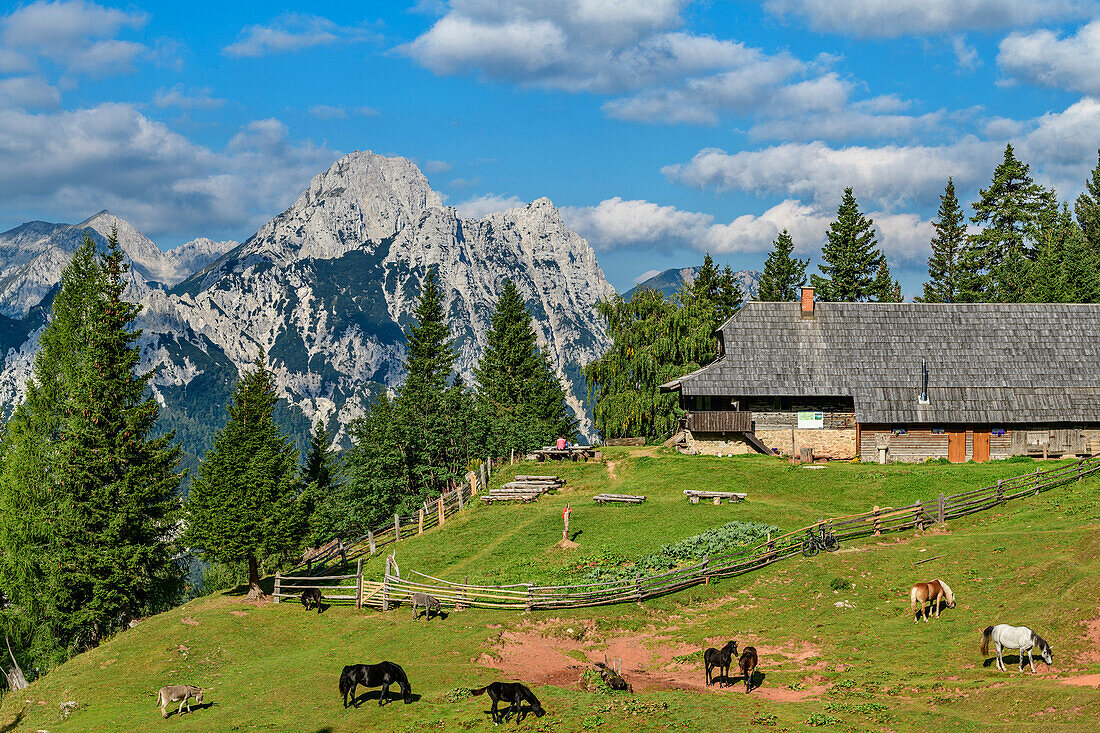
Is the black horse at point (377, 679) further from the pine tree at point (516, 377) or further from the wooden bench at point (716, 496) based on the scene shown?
the pine tree at point (516, 377)

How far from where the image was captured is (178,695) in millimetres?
23188

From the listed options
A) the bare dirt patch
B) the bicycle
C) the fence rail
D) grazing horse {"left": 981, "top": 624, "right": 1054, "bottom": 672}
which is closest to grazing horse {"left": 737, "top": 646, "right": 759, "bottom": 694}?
the bare dirt patch

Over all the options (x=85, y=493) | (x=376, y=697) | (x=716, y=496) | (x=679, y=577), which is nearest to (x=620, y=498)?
(x=716, y=496)

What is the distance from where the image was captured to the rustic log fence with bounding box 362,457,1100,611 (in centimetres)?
3147

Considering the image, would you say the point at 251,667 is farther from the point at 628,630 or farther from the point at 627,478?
the point at 627,478

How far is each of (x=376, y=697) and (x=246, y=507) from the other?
15.7 metres

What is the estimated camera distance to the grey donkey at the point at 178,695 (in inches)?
905

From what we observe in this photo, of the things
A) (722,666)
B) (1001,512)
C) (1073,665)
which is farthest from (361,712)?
(1001,512)

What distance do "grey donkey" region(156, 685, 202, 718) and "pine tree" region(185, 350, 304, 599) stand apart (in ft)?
39.5

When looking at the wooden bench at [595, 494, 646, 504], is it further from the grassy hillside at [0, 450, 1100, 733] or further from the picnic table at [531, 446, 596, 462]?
the picnic table at [531, 446, 596, 462]

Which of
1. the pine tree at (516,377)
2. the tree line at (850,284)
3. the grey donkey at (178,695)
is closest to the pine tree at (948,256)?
the tree line at (850,284)

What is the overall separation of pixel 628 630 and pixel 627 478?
21022 mm

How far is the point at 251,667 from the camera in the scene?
27.5 meters

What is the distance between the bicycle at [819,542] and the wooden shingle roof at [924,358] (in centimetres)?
2002
